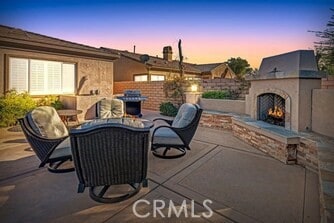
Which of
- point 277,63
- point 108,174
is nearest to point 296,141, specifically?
point 277,63

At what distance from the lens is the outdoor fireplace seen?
226 inches

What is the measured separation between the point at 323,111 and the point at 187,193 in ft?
12.0

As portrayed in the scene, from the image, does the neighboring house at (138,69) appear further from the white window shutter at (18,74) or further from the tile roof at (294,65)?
the tile roof at (294,65)

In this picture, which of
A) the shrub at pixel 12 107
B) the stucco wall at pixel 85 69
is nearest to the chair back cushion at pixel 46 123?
the shrub at pixel 12 107

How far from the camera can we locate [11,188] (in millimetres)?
3303

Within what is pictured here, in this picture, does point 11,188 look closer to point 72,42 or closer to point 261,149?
point 261,149

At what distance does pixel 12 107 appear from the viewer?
7.60m

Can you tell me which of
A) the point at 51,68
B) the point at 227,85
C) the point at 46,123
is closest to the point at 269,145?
the point at 46,123

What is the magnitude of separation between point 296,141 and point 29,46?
10.1 meters

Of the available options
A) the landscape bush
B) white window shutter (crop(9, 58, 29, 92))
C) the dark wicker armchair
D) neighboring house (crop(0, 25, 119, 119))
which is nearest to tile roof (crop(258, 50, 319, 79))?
the landscape bush

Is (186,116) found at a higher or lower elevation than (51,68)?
lower

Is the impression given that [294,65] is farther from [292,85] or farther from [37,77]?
[37,77]

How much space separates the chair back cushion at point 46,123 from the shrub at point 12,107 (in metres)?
4.45

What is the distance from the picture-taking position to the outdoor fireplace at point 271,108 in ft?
18.8
